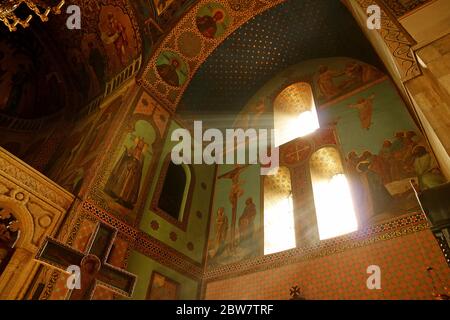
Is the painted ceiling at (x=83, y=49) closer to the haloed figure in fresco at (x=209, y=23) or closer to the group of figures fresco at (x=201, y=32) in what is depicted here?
the group of figures fresco at (x=201, y=32)

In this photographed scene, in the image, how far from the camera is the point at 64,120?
11.7 m

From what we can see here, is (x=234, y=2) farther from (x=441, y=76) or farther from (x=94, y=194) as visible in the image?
(x=441, y=76)

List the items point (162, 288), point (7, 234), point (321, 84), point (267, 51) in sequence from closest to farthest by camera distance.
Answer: point (7, 234) < point (162, 288) < point (321, 84) < point (267, 51)

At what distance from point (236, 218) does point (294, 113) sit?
13.3 feet

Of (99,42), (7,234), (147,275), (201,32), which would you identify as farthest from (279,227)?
(99,42)

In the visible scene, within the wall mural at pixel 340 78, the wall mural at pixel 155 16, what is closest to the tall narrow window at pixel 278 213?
the wall mural at pixel 340 78

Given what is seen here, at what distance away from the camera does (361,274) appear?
509 centimetres

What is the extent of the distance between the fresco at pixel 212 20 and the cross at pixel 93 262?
6.57 metres

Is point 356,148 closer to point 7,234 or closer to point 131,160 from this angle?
point 131,160

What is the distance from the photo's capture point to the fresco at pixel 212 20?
905 centimetres

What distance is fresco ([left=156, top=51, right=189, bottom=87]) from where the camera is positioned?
9.12 meters

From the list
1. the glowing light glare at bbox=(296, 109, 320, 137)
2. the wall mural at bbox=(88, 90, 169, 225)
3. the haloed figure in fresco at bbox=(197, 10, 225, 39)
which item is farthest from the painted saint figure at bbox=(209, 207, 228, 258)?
the haloed figure in fresco at bbox=(197, 10, 225, 39)

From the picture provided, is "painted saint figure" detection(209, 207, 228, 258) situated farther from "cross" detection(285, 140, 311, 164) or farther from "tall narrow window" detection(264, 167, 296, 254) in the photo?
"cross" detection(285, 140, 311, 164)
